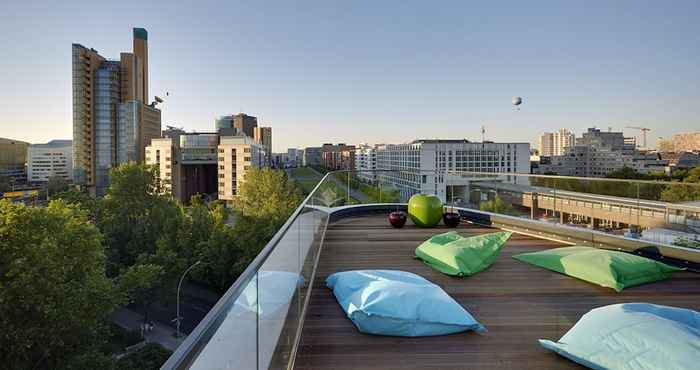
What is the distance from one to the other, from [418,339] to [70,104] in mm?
85357

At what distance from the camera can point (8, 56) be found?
5612 cm

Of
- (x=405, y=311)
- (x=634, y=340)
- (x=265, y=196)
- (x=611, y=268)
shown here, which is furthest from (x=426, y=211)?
(x=265, y=196)

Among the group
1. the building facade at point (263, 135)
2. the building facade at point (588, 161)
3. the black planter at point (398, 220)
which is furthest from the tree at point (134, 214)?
the building facade at point (263, 135)

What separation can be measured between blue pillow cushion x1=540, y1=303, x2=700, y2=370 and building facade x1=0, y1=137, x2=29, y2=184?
117675 millimetres

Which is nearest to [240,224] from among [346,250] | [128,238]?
[128,238]

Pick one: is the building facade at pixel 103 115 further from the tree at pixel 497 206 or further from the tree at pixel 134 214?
the tree at pixel 497 206

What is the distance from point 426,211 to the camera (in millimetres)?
8000

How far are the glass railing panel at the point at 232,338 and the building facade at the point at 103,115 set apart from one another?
272 feet

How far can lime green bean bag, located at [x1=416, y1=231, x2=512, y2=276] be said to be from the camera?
4.73 meters

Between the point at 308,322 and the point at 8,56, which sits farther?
the point at 8,56

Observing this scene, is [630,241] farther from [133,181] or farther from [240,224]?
[133,181]

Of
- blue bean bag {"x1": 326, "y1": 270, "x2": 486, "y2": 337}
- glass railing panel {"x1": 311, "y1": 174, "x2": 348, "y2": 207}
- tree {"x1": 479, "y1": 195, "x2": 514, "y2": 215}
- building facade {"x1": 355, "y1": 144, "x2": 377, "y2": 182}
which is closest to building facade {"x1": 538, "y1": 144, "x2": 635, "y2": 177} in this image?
building facade {"x1": 355, "y1": 144, "x2": 377, "y2": 182}

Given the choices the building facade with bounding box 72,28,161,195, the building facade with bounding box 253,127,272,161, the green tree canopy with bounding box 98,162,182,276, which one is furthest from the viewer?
the building facade with bounding box 253,127,272,161

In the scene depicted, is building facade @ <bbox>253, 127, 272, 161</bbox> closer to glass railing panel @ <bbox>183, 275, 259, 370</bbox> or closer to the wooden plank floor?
the wooden plank floor
